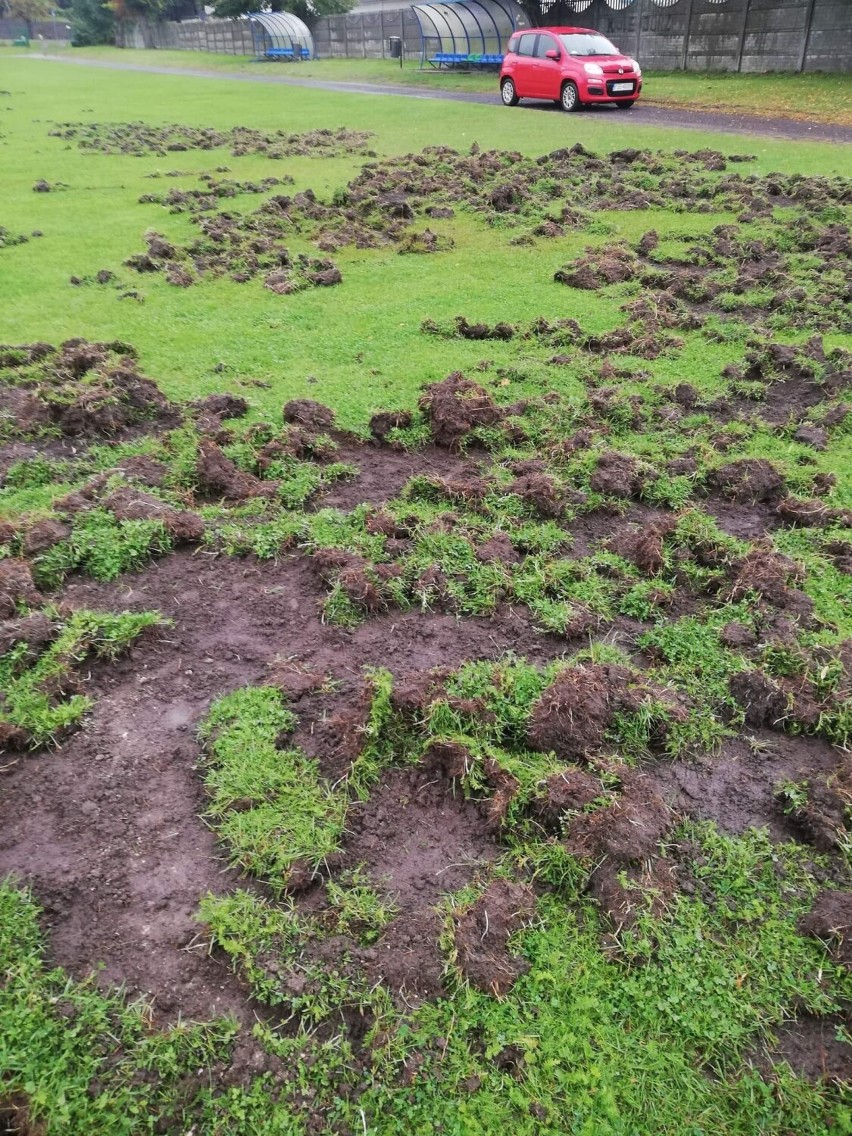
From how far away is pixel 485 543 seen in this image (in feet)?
15.1

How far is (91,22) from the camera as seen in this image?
6825cm

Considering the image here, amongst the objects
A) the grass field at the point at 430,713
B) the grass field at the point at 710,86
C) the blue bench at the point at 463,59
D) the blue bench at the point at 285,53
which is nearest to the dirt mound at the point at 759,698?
the grass field at the point at 430,713

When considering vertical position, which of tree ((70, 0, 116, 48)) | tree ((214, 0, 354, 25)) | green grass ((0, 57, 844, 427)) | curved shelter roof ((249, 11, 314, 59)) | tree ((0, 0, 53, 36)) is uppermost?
tree ((0, 0, 53, 36))

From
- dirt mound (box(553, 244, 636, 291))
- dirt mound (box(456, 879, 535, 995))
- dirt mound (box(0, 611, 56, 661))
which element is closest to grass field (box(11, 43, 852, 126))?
dirt mound (box(553, 244, 636, 291))

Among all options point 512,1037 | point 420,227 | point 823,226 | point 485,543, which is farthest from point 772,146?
point 512,1037

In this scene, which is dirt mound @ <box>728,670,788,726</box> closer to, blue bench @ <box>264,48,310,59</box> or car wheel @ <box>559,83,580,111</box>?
car wheel @ <box>559,83,580,111</box>

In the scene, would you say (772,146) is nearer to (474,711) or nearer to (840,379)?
(840,379)

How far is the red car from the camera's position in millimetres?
19750

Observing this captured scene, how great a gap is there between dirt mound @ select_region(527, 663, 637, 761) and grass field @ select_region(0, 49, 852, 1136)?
2 centimetres

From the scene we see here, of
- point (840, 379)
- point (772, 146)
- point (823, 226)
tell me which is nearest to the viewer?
point (840, 379)

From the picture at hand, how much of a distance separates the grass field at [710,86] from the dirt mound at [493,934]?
66.9 ft

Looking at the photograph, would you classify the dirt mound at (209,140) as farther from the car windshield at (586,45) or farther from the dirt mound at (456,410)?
the dirt mound at (456,410)

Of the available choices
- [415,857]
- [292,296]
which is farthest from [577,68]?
[415,857]

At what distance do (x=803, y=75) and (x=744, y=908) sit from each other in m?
28.2
